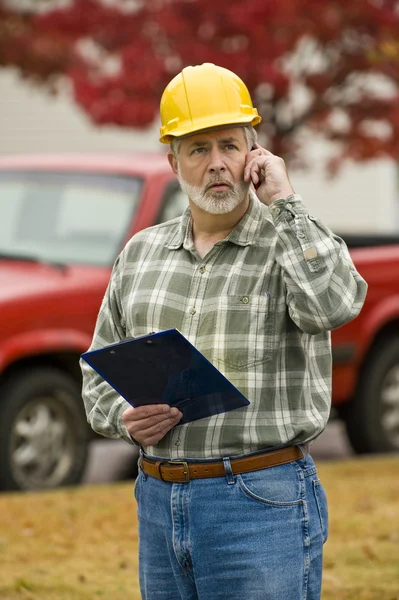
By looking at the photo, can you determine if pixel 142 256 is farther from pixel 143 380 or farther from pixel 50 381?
pixel 50 381

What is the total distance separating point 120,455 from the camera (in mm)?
→ 9281

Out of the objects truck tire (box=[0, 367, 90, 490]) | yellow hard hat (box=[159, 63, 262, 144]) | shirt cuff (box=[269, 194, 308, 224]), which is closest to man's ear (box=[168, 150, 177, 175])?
yellow hard hat (box=[159, 63, 262, 144])

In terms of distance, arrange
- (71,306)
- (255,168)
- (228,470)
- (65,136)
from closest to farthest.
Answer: (228,470), (255,168), (71,306), (65,136)

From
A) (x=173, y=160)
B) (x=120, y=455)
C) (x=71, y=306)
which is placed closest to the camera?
(x=173, y=160)

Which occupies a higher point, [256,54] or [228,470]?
→ [256,54]

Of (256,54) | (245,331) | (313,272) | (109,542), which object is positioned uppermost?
(256,54)

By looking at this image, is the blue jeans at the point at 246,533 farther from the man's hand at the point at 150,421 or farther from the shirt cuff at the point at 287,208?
the shirt cuff at the point at 287,208

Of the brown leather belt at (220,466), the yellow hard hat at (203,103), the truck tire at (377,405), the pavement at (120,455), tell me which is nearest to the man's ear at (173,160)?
the yellow hard hat at (203,103)

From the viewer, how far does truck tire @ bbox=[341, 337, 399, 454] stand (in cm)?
851

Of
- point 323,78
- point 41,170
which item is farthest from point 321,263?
point 323,78

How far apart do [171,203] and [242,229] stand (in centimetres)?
436

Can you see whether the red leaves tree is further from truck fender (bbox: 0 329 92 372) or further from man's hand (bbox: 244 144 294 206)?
man's hand (bbox: 244 144 294 206)

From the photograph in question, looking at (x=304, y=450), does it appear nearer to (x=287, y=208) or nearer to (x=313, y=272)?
(x=313, y=272)

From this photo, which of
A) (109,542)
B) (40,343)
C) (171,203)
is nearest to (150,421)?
(109,542)
